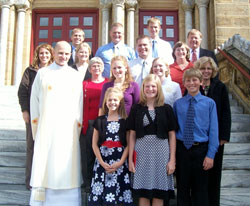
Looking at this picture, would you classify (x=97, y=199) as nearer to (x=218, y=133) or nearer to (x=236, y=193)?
(x=218, y=133)

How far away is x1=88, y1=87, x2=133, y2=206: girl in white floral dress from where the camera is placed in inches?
114

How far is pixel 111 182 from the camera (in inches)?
115

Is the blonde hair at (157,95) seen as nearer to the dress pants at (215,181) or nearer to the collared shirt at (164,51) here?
the dress pants at (215,181)

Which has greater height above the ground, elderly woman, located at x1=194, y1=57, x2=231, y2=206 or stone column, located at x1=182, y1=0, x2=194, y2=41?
stone column, located at x1=182, y1=0, x2=194, y2=41

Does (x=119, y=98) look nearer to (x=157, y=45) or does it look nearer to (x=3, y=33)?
(x=157, y=45)

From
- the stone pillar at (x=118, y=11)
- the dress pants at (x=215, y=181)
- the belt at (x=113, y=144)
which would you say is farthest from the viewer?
the stone pillar at (x=118, y=11)

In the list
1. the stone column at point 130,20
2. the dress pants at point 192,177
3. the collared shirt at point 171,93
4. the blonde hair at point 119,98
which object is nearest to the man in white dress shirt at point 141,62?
the collared shirt at point 171,93

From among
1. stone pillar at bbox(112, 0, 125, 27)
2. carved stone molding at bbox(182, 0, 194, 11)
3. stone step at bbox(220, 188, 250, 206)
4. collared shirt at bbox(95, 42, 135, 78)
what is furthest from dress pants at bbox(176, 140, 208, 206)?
carved stone molding at bbox(182, 0, 194, 11)

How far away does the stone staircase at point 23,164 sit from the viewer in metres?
3.37

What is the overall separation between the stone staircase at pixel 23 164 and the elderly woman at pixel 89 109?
42cm

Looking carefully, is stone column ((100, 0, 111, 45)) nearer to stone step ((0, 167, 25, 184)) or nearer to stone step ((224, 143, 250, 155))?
stone step ((224, 143, 250, 155))

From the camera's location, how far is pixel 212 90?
3.14 m

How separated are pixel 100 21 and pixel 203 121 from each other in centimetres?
633

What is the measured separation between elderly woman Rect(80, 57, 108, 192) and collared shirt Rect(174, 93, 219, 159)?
99 centimetres
